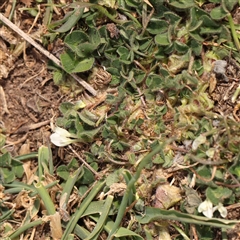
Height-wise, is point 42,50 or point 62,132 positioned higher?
point 42,50

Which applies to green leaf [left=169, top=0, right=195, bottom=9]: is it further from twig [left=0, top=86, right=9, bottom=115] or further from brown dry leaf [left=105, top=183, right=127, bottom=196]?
twig [left=0, top=86, right=9, bottom=115]

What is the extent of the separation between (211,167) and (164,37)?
0.54 meters

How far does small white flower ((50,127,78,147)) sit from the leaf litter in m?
0.02

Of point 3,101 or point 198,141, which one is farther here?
point 3,101

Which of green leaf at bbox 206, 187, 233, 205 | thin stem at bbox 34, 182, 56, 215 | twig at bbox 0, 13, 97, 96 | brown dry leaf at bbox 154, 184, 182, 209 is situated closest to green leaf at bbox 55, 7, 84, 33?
twig at bbox 0, 13, 97, 96

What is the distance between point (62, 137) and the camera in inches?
82.0

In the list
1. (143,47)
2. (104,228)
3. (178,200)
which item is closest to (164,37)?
(143,47)

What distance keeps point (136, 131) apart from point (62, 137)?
31cm

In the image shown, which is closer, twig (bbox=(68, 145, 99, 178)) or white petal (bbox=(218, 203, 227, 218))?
white petal (bbox=(218, 203, 227, 218))

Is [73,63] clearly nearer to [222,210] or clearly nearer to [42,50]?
[42,50]

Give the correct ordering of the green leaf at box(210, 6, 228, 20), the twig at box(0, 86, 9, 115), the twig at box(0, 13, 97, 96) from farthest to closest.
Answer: the twig at box(0, 86, 9, 115), the twig at box(0, 13, 97, 96), the green leaf at box(210, 6, 228, 20)

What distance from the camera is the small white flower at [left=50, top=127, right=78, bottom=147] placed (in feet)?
6.82

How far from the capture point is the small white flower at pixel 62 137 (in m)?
2.08

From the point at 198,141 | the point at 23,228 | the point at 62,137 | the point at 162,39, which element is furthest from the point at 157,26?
the point at 23,228
